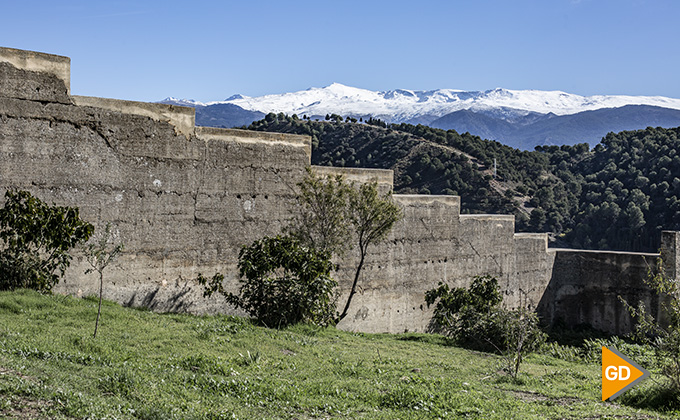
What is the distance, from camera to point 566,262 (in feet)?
76.6

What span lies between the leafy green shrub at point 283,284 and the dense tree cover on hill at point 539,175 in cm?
4140

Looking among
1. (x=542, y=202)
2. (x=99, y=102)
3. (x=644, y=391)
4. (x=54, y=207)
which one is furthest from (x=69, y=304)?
(x=542, y=202)

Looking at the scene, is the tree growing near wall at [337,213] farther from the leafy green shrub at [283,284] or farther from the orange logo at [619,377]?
the orange logo at [619,377]

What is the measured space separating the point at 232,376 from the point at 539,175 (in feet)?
200

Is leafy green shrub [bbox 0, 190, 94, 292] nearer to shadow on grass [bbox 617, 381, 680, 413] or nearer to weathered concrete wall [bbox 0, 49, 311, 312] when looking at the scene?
weathered concrete wall [bbox 0, 49, 311, 312]

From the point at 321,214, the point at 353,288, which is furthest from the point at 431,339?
the point at 321,214

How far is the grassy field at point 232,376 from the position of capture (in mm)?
6504

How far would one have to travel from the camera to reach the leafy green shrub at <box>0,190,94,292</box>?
37.3ft

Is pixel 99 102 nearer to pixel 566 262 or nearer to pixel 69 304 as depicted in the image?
pixel 69 304

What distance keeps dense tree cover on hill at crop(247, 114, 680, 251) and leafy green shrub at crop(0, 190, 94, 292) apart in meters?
44.7

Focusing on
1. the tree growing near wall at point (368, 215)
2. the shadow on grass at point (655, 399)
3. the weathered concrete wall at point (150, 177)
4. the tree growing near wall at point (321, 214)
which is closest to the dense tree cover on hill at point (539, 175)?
the tree growing near wall at point (368, 215)

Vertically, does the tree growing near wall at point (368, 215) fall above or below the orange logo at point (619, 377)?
above

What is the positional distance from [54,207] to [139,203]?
77.6 inches

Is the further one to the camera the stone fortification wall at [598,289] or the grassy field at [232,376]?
the stone fortification wall at [598,289]
